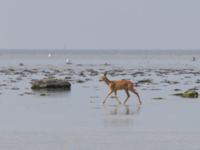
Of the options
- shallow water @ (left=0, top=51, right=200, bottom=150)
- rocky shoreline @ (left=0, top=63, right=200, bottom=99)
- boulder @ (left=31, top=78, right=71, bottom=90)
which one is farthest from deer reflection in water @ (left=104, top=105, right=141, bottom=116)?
boulder @ (left=31, top=78, right=71, bottom=90)

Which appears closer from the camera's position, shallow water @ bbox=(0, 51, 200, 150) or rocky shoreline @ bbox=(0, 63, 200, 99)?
shallow water @ bbox=(0, 51, 200, 150)

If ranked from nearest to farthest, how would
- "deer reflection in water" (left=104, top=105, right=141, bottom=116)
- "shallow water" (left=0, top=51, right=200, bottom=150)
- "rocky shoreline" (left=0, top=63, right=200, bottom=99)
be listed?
"shallow water" (left=0, top=51, right=200, bottom=150)
"deer reflection in water" (left=104, top=105, right=141, bottom=116)
"rocky shoreline" (left=0, top=63, right=200, bottom=99)

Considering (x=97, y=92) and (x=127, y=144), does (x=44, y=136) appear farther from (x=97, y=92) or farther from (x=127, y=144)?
(x=97, y=92)

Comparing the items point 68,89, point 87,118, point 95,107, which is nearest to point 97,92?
point 68,89

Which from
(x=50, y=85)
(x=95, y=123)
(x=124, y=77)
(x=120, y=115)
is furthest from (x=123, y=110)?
(x=124, y=77)

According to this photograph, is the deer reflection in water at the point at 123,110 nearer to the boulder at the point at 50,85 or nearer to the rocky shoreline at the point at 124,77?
the rocky shoreline at the point at 124,77

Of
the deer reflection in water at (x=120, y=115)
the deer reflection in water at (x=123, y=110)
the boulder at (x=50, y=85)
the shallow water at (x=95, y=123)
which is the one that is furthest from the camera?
the boulder at (x=50, y=85)

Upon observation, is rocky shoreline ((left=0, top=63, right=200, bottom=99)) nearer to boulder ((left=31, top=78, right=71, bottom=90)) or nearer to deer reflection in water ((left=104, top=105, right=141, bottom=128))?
boulder ((left=31, top=78, right=71, bottom=90))

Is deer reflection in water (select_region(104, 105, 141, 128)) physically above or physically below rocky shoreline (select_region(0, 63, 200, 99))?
above

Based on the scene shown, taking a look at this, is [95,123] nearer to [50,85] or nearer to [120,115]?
[120,115]

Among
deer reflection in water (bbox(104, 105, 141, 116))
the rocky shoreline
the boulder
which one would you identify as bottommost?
the rocky shoreline

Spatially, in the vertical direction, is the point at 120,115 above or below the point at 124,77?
above

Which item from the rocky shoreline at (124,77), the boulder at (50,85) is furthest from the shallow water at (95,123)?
the rocky shoreline at (124,77)

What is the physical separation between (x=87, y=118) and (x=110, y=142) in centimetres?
545
